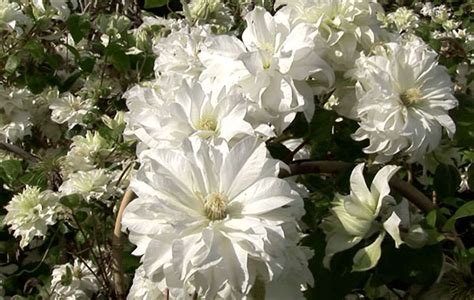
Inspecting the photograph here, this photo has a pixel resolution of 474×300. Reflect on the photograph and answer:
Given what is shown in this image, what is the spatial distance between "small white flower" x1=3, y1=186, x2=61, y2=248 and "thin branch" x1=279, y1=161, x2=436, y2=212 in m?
0.48

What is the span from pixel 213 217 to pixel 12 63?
1.04 m

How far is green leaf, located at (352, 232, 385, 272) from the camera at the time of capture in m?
0.91

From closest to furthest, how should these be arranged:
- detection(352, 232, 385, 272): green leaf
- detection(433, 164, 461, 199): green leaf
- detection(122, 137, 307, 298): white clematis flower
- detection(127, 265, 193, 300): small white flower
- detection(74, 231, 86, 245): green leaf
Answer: detection(122, 137, 307, 298): white clematis flower < detection(352, 232, 385, 272): green leaf < detection(127, 265, 193, 300): small white flower < detection(433, 164, 461, 199): green leaf < detection(74, 231, 86, 245): green leaf

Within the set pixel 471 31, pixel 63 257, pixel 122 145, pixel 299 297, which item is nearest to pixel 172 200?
pixel 299 297

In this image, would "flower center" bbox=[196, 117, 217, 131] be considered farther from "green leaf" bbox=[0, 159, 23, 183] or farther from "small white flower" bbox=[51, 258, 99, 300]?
"green leaf" bbox=[0, 159, 23, 183]

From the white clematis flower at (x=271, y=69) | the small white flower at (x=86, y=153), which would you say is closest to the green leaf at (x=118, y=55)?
the small white flower at (x=86, y=153)

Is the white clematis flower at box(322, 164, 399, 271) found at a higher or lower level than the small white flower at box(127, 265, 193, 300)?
higher

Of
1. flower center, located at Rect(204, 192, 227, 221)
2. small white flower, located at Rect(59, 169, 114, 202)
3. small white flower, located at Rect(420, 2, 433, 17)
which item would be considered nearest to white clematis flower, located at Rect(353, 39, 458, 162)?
flower center, located at Rect(204, 192, 227, 221)

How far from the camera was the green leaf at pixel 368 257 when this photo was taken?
0.91 meters

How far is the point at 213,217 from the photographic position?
2.74ft

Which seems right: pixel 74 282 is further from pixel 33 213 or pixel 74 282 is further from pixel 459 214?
pixel 459 214

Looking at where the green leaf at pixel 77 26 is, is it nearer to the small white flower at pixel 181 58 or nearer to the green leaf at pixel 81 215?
the small white flower at pixel 181 58

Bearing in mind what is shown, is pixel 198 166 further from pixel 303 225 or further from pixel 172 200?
pixel 303 225

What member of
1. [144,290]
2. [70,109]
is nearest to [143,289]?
[144,290]
